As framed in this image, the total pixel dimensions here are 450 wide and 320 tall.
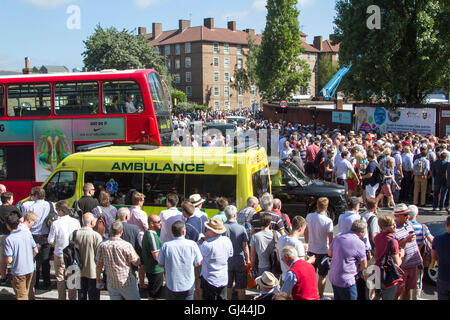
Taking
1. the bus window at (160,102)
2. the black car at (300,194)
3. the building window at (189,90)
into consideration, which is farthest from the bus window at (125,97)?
the building window at (189,90)

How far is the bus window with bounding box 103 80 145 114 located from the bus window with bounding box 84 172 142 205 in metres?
3.67

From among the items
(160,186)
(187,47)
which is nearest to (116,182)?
(160,186)

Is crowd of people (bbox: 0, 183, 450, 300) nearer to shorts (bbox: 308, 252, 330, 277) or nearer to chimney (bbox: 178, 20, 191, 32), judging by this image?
shorts (bbox: 308, 252, 330, 277)

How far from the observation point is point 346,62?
2522 cm

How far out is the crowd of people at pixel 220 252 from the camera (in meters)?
5.37

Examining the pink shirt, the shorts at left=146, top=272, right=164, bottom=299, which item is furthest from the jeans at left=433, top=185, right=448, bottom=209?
the shorts at left=146, top=272, right=164, bottom=299

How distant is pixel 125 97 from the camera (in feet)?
40.6

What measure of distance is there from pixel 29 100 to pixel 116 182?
539cm

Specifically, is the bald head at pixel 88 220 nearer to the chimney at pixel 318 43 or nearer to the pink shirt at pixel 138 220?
the pink shirt at pixel 138 220

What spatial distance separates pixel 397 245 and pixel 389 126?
713 inches

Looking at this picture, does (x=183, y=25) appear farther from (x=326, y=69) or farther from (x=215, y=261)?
(x=215, y=261)

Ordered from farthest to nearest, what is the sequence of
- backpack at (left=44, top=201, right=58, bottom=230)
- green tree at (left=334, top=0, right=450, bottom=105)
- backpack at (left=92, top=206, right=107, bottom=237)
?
green tree at (left=334, top=0, right=450, bottom=105) → backpack at (left=44, top=201, right=58, bottom=230) → backpack at (left=92, top=206, right=107, bottom=237)

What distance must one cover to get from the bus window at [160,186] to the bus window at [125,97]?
399cm

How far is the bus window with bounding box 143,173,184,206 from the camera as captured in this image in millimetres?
8727
